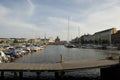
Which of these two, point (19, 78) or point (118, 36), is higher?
point (118, 36)

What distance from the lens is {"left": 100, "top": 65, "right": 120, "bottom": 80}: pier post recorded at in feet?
101

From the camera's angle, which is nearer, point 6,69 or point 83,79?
point 6,69

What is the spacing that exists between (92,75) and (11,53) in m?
38.8

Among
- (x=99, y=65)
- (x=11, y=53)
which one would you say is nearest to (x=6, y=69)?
(x=99, y=65)

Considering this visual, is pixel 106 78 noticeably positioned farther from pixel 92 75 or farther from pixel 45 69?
pixel 45 69

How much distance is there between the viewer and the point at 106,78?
107ft

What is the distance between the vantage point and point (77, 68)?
96.0 feet

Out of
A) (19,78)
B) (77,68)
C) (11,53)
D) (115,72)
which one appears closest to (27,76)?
(19,78)

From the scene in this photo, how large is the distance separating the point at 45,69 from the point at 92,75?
10010 mm

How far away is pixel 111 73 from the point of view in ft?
105

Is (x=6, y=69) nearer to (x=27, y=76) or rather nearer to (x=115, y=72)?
(x=27, y=76)

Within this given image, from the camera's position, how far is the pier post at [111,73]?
3083cm

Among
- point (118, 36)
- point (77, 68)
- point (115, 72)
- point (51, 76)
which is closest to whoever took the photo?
point (77, 68)

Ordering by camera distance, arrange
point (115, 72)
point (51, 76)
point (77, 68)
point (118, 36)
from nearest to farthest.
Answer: point (77, 68)
point (115, 72)
point (51, 76)
point (118, 36)
